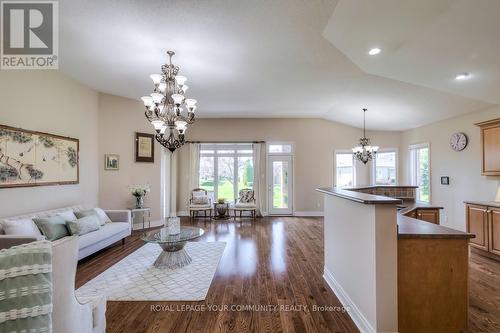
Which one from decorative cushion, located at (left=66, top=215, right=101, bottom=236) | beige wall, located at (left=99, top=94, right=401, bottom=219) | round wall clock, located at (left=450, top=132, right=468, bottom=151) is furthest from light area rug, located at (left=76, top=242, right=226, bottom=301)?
round wall clock, located at (left=450, top=132, right=468, bottom=151)

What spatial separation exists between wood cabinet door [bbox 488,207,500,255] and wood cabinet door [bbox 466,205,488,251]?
0.24 ft

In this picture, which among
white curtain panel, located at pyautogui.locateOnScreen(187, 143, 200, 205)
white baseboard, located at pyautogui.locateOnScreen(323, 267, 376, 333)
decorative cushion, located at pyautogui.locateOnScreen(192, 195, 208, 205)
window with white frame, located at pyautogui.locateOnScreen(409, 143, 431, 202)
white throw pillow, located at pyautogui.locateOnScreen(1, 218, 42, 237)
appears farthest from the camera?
white curtain panel, located at pyautogui.locateOnScreen(187, 143, 200, 205)

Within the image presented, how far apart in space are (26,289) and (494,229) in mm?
5495

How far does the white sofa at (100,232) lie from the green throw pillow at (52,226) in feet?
0.71

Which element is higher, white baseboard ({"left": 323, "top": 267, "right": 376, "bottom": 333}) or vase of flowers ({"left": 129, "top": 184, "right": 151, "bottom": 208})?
vase of flowers ({"left": 129, "top": 184, "right": 151, "bottom": 208})

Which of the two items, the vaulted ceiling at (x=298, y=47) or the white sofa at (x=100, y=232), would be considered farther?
the white sofa at (x=100, y=232)

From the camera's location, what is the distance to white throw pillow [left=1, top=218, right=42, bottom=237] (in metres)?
2.84

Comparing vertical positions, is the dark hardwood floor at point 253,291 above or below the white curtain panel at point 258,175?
below

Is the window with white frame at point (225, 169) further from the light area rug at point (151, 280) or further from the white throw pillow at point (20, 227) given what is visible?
the white throw pillow at point (20, 227)

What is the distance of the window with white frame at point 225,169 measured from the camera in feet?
24.7

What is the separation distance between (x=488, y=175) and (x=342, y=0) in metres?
4.30

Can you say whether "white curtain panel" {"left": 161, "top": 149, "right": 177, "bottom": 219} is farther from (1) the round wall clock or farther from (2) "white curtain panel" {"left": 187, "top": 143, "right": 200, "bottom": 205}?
(1) the round wall clock

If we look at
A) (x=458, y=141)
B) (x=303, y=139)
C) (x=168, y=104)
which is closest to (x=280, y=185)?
(x=303, y=139)

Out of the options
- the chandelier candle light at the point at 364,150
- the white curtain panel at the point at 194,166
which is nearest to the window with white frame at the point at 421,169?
the chandelier candle light at the point at 364,150
